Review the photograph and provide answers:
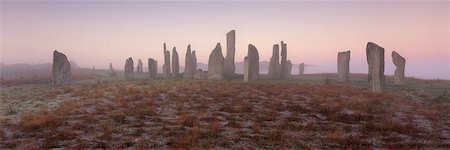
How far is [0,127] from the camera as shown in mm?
13789

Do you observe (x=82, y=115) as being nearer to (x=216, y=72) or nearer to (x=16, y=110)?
(x=16, y=110)

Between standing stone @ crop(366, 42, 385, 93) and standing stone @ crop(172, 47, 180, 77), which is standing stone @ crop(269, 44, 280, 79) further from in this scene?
standing stone @ crop(366, 42, 385, 93)

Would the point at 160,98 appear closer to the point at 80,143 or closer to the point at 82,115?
the point at 82,115

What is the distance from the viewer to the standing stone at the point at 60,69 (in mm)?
33094

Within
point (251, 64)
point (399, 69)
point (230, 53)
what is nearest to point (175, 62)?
point (230, 53)

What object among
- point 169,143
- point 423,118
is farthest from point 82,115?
point 423,118

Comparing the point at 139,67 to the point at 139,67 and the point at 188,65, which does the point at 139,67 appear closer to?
the point at 139,67

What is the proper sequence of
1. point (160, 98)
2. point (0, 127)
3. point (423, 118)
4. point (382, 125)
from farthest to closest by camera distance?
point (160, 98) → point (423, 118) → point (0, 127) → point (382, 125)

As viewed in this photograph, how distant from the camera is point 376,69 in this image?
24562 millimetres

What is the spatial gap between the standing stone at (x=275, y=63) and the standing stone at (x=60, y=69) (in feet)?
71.7

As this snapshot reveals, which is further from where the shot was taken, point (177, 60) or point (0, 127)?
point (177, 60)

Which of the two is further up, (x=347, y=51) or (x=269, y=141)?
(x=347, y=51)

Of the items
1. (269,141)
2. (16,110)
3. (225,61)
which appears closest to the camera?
(269,141)

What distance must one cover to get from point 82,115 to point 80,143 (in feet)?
16.1
